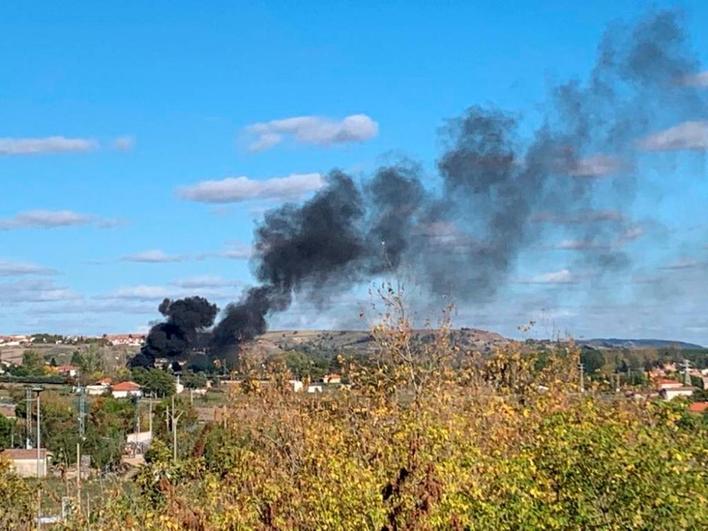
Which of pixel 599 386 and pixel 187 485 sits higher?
pixel 599 386

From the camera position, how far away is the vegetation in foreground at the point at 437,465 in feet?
55.1

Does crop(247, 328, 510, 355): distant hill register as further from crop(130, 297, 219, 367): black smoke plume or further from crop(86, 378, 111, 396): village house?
crop(86, 378, 111, 396): village house

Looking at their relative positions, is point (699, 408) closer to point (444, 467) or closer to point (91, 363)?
point (444, 467)

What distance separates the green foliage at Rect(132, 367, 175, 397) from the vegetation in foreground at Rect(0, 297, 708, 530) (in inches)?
2696

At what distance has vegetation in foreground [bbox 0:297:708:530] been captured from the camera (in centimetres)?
1680

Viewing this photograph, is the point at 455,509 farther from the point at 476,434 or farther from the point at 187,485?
the point at 187,485

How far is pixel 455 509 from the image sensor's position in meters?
16.3

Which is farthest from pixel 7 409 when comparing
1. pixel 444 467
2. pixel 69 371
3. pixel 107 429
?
pixel 444 467

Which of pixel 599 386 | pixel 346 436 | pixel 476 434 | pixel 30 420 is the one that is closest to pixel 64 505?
pixel 346 436

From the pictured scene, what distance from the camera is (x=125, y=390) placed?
11219 cm

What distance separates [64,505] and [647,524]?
19074 millimetres

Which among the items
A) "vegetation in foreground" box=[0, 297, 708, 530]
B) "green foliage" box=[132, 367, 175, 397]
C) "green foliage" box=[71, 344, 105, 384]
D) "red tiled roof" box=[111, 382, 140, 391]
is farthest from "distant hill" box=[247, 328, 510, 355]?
"green foliage" box=[71, 344, 105, 384]

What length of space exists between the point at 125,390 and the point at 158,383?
48.1 ft

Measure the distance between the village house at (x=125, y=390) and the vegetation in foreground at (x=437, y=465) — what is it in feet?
260
